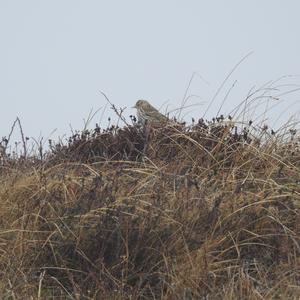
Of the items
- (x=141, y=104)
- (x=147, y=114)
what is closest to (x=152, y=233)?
(x=147, y=114)

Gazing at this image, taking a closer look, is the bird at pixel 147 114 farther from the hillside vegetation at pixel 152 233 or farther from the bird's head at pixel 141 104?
the hillside vegetation at pixel 152 233

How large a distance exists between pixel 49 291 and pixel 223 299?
1.18 metres

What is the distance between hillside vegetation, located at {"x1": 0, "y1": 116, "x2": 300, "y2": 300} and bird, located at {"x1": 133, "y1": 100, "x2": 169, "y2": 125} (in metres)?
1.85

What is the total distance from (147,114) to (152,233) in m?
3.83

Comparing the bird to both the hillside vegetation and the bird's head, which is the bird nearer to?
the bird's head

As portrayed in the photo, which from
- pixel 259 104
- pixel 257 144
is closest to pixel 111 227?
pixel 257 144

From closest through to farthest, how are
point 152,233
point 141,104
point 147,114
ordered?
point 152,233 < point 147,114 < point 141,104

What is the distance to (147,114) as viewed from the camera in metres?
8.70

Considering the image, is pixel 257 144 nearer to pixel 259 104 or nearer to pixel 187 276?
pixel 259 104

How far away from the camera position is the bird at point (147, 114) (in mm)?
8189

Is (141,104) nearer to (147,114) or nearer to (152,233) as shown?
(147,114)

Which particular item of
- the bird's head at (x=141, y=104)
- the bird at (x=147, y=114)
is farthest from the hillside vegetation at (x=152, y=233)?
the bird's head at (x=141, y=104)

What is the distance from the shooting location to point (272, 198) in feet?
18.5

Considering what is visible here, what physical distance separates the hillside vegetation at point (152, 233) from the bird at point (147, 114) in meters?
1.85
